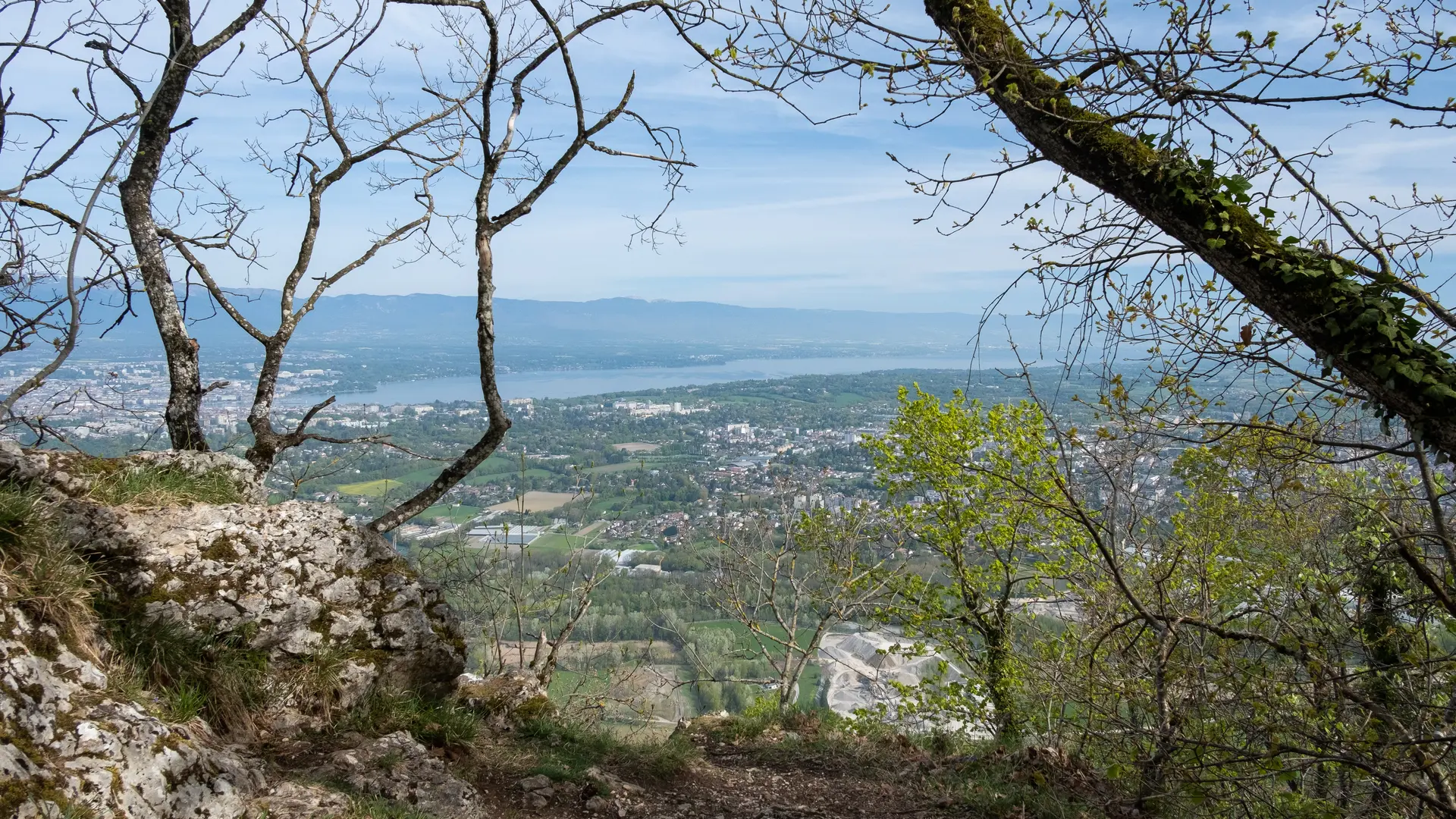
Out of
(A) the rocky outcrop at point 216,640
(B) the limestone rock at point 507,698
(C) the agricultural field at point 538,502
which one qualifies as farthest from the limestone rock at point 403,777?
(C) the agricultural field at point 538,502

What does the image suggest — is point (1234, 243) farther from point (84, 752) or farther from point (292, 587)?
point (292, 587)

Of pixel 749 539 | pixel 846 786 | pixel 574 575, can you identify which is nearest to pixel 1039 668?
pixel 846 786

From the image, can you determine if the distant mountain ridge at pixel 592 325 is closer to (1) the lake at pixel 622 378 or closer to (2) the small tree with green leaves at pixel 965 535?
(1) the lake at pixel 622 378

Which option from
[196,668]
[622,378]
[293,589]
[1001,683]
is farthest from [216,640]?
[622,378]

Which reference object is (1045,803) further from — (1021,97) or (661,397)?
(661,397)

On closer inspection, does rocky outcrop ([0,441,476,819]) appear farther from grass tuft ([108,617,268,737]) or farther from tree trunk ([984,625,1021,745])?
tree trunk ([984,625,1021,745])

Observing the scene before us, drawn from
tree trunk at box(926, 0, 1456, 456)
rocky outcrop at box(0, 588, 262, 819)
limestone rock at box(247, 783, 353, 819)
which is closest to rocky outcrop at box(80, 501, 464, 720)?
rocky outcrop at box(0, 588, 262, 819)
